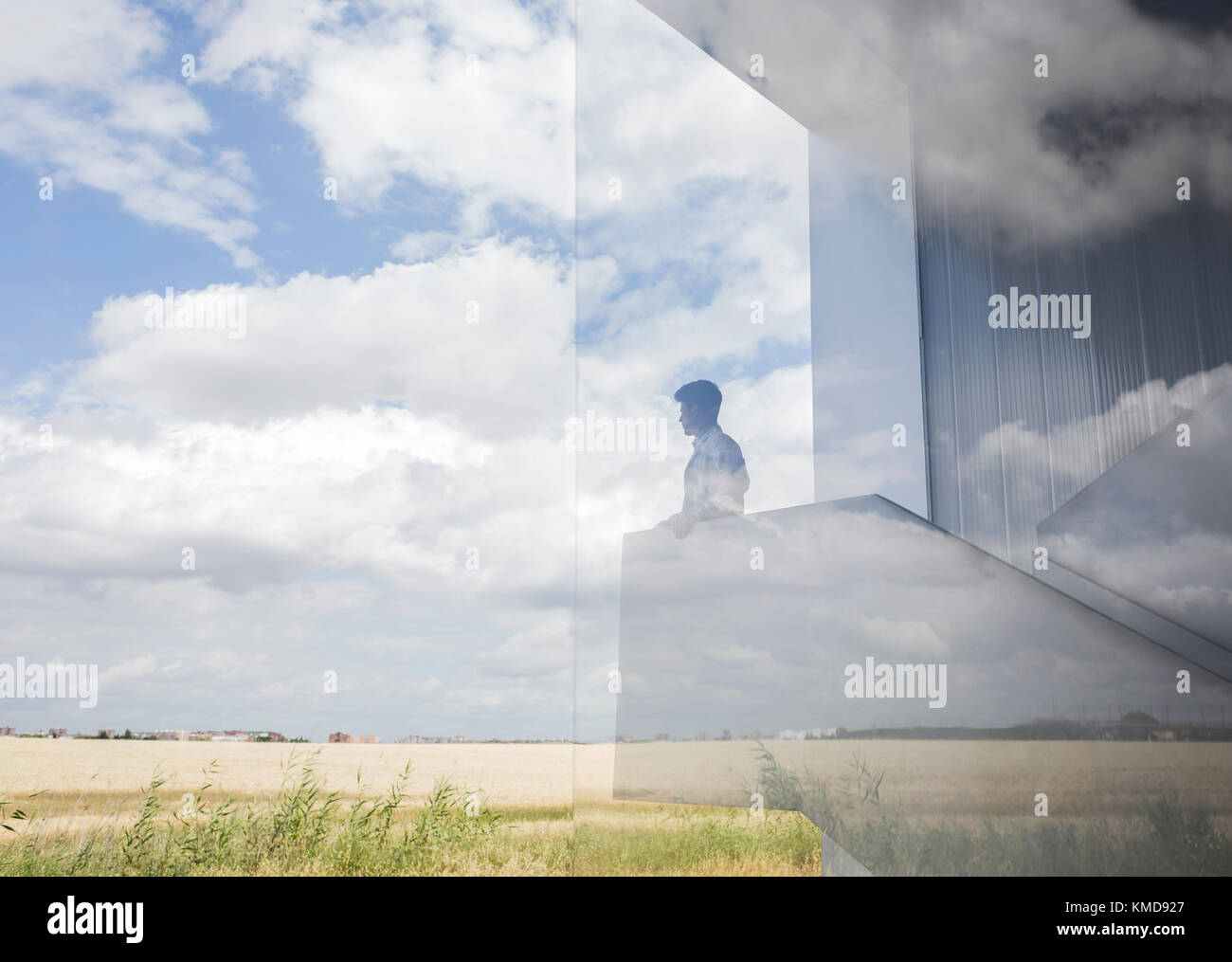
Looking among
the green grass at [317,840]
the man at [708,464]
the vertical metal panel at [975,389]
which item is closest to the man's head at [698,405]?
the man at [708,464]

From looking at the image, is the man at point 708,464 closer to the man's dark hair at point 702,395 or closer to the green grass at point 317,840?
the man's dark hair at point 702,395

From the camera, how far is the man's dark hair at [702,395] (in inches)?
156

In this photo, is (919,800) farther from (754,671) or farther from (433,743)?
(433,743)

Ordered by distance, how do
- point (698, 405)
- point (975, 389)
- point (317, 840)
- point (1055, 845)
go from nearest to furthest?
point (1055, 845) → point (698, 405) → point (975, 389) → point (317, 840)

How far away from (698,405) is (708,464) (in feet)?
1.07

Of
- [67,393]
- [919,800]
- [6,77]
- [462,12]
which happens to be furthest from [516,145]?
[919,800]

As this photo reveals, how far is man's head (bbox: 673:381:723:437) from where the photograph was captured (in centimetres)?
391

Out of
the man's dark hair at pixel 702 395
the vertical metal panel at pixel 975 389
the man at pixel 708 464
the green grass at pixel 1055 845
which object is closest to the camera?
the green grass at pixel 1055 845

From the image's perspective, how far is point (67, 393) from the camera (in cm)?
967

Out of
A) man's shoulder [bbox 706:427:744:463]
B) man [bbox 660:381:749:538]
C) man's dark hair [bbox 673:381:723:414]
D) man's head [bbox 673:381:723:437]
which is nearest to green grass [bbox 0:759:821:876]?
man [bbox 660:381:749:538]

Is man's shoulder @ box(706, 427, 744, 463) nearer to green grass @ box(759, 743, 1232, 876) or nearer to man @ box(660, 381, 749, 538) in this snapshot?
man @ box(660, 381, 749, 538)

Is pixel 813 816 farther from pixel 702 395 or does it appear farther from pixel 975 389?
pixel 975 389

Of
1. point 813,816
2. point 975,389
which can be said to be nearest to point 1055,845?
point 813,816

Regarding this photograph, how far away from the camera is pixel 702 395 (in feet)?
13.2
